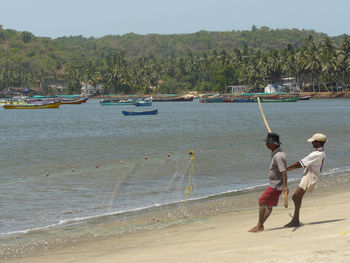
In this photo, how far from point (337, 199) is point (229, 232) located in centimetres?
Answer: 460

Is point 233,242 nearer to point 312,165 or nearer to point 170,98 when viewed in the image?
point 312,165

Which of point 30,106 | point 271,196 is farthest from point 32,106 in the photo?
point 271,196

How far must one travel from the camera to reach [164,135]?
53.0m

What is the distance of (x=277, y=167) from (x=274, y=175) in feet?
0.58

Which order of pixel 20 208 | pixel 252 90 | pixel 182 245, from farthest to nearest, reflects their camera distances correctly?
pixel 252 90
pixel 20 208
pixel 182 245

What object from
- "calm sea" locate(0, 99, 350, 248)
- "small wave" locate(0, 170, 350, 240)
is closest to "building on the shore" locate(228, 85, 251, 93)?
"calm sea" locate(0, 99, 350, 248)

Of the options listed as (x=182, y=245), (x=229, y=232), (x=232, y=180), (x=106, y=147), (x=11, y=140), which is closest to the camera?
(x=182, y=245)

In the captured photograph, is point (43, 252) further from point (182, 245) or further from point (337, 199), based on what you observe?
point (337, 199)

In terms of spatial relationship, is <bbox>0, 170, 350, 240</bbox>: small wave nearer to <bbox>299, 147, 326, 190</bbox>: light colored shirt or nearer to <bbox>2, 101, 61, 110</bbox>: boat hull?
<bbox>299, 147, 326, 190</bbox>: light colored shirt

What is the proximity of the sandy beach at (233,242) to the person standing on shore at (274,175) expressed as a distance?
0.44m

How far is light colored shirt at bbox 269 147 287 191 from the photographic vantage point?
921 cm

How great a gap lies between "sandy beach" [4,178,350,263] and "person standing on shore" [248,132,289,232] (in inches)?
17.5

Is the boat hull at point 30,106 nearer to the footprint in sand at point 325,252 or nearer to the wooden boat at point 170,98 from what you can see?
the wooden boat at point 170,98

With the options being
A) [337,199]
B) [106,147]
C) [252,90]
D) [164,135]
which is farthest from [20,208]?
[252,90]
